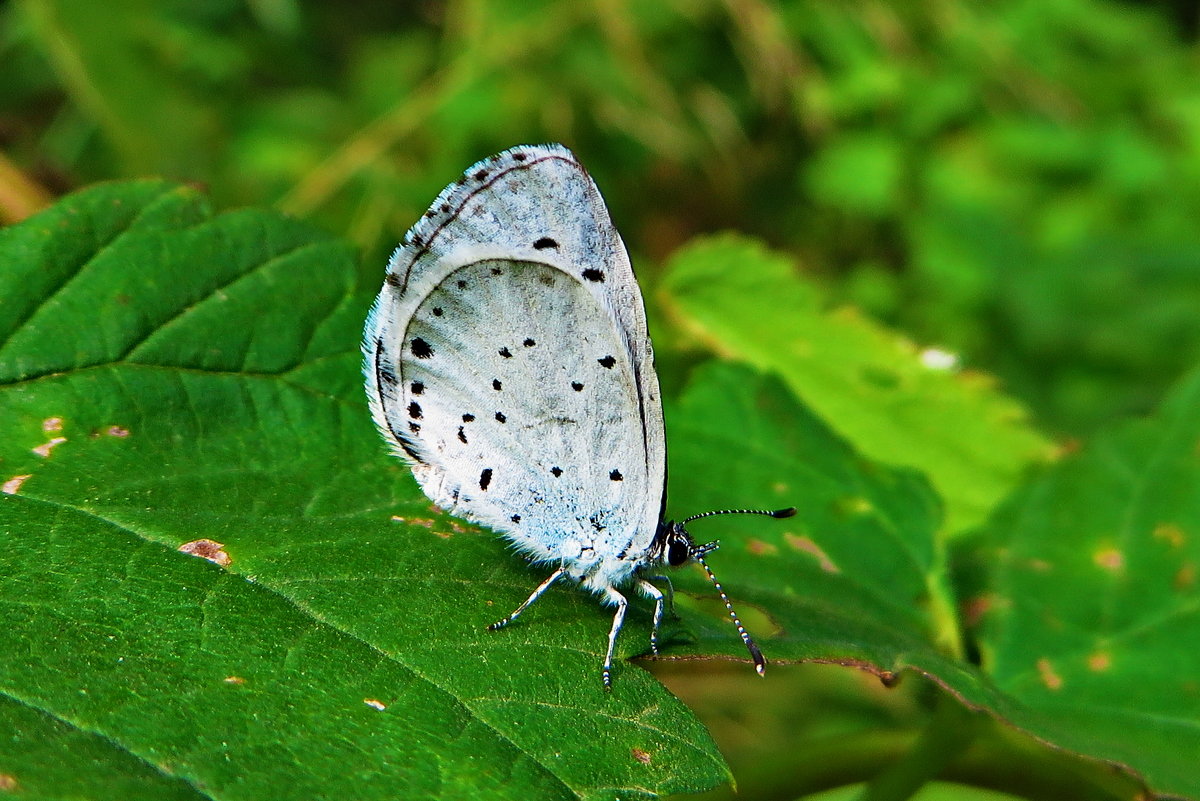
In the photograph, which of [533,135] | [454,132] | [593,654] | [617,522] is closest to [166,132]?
[454,132]

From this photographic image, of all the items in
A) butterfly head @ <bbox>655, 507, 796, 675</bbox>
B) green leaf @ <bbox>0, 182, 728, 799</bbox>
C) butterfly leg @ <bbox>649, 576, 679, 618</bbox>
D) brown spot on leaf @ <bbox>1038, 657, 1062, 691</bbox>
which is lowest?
brown spot on leaf @ <bbox>1038, 657, 1062, 691</bbox>

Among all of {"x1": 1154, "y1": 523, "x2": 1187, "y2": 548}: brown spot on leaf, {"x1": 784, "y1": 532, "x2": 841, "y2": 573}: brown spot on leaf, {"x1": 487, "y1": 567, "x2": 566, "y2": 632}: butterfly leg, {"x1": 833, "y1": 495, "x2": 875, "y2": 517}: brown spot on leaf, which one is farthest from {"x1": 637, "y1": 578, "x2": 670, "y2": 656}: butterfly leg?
{"x1": 1154, "y1": 523, "x2": 1187, "y2": 548}: brown spot on leaf

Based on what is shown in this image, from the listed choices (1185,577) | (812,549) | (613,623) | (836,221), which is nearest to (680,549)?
(613,623)

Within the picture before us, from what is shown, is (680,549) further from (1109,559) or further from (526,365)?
(1109,559)

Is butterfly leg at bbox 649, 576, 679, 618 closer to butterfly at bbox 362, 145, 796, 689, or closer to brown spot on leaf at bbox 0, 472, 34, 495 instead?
butterfly at bbox 362, 145, 796, 689

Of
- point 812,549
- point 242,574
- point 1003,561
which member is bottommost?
point 1003,561

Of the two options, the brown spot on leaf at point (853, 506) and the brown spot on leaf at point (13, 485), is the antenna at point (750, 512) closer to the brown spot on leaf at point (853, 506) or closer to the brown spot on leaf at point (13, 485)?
the brown spot on leaf at point (853, 506)
